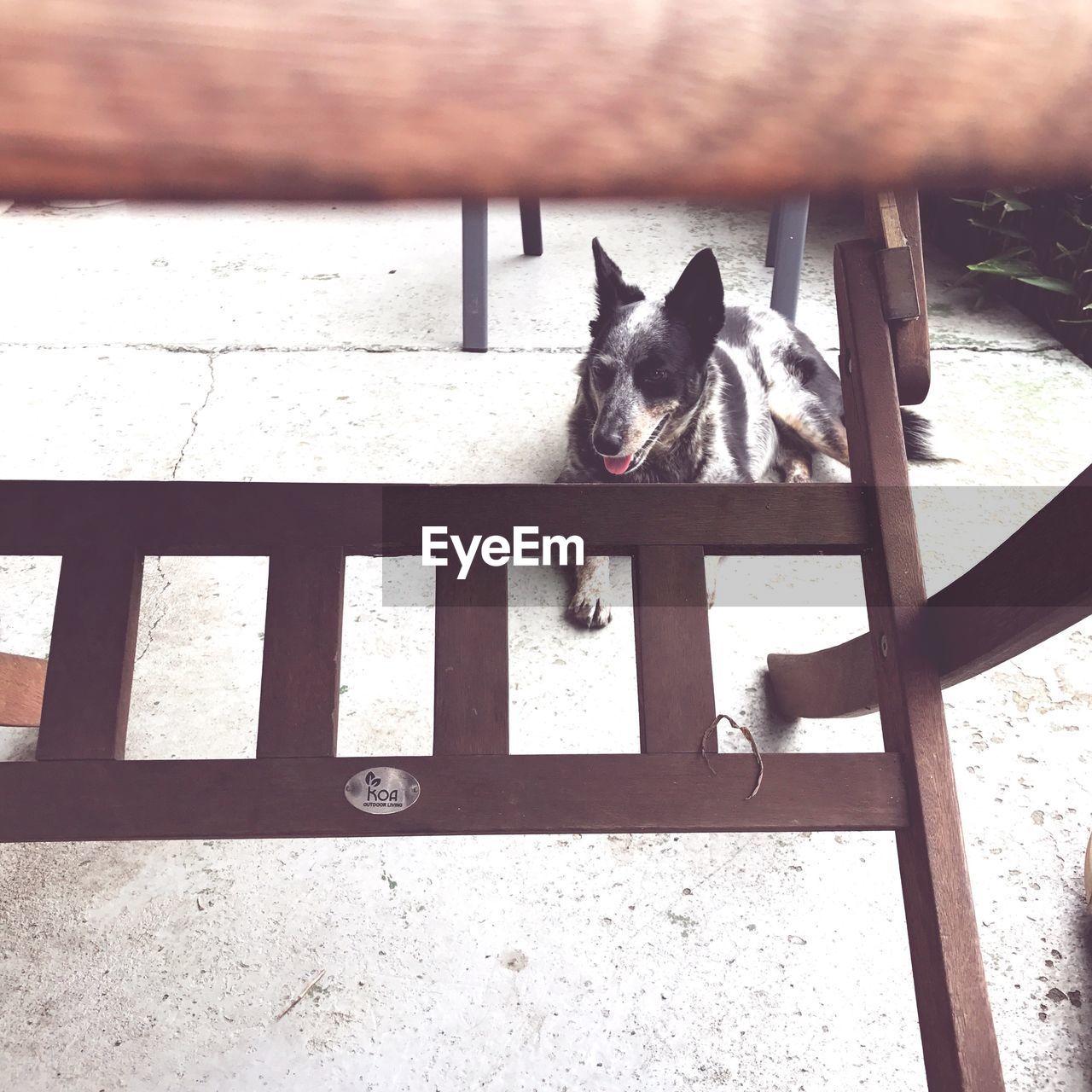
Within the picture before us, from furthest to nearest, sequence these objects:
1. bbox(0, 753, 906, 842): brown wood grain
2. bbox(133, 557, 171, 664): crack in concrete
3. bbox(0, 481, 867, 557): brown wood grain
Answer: bbox(133, 557, 171, 664): crack in concrete → bbox(0, 481, 867, 557): brown wood grain → bbox(0, 753, 906, 842): brown wood grain

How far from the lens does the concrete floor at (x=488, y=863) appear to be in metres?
1.09

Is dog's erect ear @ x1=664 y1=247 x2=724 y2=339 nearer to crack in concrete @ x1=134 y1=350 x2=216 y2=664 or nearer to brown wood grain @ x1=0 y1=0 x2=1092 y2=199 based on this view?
crack in concrete @ x1=134 y1=350 x2=216 y2=664

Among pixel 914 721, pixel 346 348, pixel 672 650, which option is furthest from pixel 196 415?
pixel 914 721

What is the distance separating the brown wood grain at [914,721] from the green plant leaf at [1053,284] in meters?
2.12

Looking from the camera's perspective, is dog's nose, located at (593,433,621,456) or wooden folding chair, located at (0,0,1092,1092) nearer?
wooden folding chair, located at (0,0,1092,1092)

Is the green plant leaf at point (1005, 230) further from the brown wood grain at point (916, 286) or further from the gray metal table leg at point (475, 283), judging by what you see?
the brown wood grain at point (916, 286)

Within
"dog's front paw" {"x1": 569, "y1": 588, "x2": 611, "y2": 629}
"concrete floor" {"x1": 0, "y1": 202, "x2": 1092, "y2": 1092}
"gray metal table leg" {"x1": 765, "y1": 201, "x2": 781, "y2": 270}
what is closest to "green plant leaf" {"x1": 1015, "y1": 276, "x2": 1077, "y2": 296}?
"concrete floor" {"x1": 0, "y1": 202, "x2": 1092, "y2": 1092}

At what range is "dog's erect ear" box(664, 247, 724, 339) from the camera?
1.72 meters

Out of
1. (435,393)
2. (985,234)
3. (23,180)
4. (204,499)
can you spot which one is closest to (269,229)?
(435,393)

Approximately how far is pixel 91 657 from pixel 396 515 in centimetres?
33

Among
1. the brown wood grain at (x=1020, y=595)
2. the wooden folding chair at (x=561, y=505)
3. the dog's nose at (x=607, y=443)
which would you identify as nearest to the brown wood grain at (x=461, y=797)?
the wooden folding chair at (x=561, y=505)

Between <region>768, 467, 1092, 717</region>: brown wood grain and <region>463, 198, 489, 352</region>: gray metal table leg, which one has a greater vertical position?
<region>463, 198, 489, 352</region>: gray metal table leg

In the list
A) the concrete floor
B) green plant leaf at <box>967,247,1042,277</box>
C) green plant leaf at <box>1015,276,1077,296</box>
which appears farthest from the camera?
green plant leaf at <box>967,247,1042,277</box>

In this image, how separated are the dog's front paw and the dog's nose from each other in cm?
27
